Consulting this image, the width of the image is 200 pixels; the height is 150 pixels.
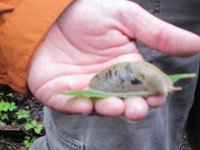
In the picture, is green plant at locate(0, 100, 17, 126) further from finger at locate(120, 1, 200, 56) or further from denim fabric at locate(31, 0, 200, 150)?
finger at locate(120, 1, 200, 56)

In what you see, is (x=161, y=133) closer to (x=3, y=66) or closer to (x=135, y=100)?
(x=135, y=100)

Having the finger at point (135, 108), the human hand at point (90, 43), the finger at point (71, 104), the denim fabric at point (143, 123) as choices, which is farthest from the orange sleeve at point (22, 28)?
the finger at point (135, 108)

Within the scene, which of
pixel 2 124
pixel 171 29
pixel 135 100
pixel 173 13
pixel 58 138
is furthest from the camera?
pixel 2 124

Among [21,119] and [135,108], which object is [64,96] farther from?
[21,119]

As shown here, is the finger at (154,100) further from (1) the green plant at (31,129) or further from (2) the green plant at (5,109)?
(2) the green plant at (5,109)

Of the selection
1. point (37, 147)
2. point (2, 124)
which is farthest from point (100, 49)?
point (2, 124)

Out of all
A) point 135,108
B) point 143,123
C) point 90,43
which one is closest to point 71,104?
point 135,108
